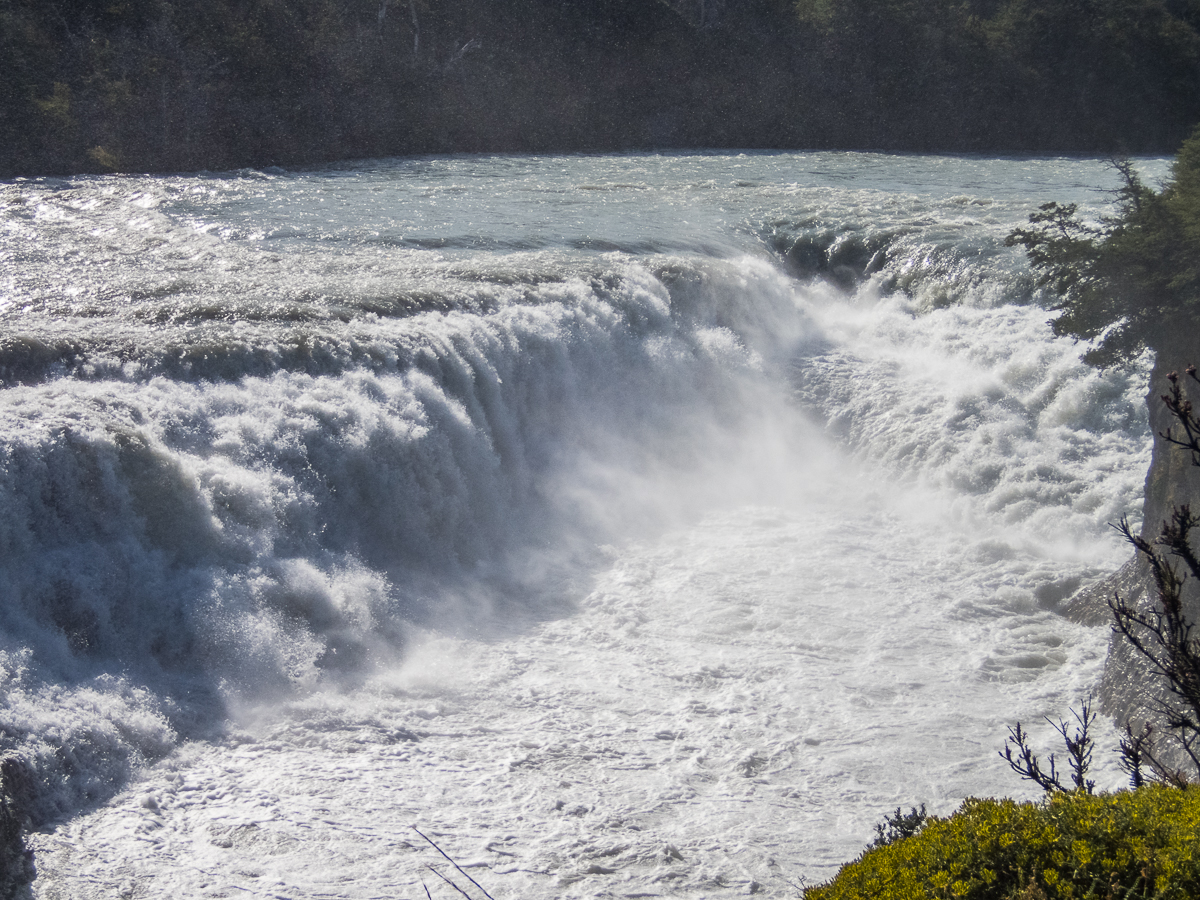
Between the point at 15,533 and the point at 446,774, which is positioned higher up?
the point at 15,533

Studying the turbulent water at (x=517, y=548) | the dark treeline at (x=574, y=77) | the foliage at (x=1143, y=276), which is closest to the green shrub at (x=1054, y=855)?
the turbulent water at (x=517, y=548)

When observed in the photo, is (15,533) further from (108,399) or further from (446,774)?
(446,774)

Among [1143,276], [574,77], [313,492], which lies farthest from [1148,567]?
[574,77]

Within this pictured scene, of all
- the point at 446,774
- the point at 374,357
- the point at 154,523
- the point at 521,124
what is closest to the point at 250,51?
the point at 521,124

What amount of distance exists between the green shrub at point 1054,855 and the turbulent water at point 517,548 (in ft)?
7.99

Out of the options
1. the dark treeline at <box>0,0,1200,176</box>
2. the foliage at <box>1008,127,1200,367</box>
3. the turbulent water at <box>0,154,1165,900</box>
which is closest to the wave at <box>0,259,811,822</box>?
the turbulent water at <box>0,154,1165,900</box>

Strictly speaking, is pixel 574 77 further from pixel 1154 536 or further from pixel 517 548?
pixel 1154 536

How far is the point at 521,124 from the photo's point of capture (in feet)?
105

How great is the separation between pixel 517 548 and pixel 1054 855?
7.31 m

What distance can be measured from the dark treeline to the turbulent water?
33.4ft

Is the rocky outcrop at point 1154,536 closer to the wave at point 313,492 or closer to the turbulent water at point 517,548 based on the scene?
the turbulent water at point 517,548

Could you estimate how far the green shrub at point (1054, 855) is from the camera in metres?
2.89

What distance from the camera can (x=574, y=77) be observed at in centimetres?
3488

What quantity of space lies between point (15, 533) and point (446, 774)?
10.8 feet
